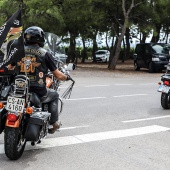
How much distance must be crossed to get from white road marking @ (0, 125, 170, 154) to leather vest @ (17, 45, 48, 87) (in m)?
1.10

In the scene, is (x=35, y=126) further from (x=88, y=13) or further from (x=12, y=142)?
(x=88, y=13)

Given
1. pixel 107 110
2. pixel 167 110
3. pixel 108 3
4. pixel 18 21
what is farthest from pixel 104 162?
pixel 108 3

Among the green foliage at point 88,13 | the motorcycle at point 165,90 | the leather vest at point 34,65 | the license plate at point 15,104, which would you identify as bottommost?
→ the motorcycle at point 165,90

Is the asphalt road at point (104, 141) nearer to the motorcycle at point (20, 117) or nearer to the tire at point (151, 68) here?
the motorcycle at point (20, 117)

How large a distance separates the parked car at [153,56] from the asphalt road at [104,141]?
14.2m

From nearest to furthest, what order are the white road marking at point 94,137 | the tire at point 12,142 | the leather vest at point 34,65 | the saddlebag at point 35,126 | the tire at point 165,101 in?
the tire at point 12,142 < the saddlebag at point 35,126 < the leather vest at point 34,65 < the white road marking at point 94,137 < the tire at point 165,101

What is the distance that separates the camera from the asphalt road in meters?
5.09

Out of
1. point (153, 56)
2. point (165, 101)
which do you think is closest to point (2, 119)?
point (165, 101)

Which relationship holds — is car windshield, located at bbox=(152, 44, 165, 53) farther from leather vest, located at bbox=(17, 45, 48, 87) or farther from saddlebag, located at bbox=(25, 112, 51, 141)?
saddlebag, located at bbox=(25, 112, 51, 141)

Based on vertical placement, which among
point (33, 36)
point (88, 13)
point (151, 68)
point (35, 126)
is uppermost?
point (88, 13)

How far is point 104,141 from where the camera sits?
249 inches

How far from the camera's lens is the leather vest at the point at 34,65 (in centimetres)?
532

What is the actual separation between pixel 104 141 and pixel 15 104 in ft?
6.30

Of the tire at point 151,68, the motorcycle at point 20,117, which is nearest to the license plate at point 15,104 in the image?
the motorcycle at point 20,117
